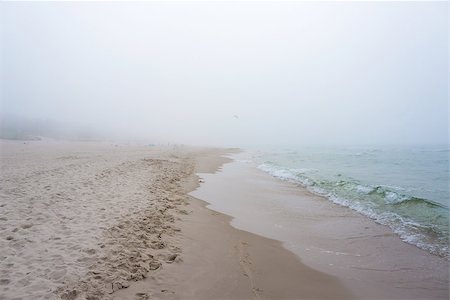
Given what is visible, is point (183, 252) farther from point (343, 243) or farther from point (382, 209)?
point (382, 209)

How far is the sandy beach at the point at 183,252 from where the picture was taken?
174 inches

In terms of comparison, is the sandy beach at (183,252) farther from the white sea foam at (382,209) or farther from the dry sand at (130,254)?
the white sea foam at (382,209)

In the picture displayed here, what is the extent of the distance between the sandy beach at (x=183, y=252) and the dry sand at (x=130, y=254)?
0.02m

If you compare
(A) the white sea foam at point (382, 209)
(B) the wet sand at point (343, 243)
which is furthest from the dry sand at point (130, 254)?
(A) the white sea foam at point (382, 209)

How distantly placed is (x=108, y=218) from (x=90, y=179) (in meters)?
5.08

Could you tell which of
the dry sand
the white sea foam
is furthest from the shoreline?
the white sea foam

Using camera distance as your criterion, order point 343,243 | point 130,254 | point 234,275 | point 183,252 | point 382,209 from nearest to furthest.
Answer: point 234,275
point 130,254
point 183,252
point 343,243
point 382,209

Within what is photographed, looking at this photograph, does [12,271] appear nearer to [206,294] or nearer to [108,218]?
[108,218]

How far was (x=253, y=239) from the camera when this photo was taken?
23.3 ft

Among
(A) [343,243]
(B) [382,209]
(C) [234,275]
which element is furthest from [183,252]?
(B) [382,209]

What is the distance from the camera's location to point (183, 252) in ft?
19.1

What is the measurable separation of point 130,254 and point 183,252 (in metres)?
1.12

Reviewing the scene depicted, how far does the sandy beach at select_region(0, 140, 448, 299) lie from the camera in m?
4.42

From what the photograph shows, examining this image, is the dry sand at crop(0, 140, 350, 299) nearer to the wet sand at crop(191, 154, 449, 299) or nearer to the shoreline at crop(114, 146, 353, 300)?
the shoreline at crop(114, 146, 353, 300)
